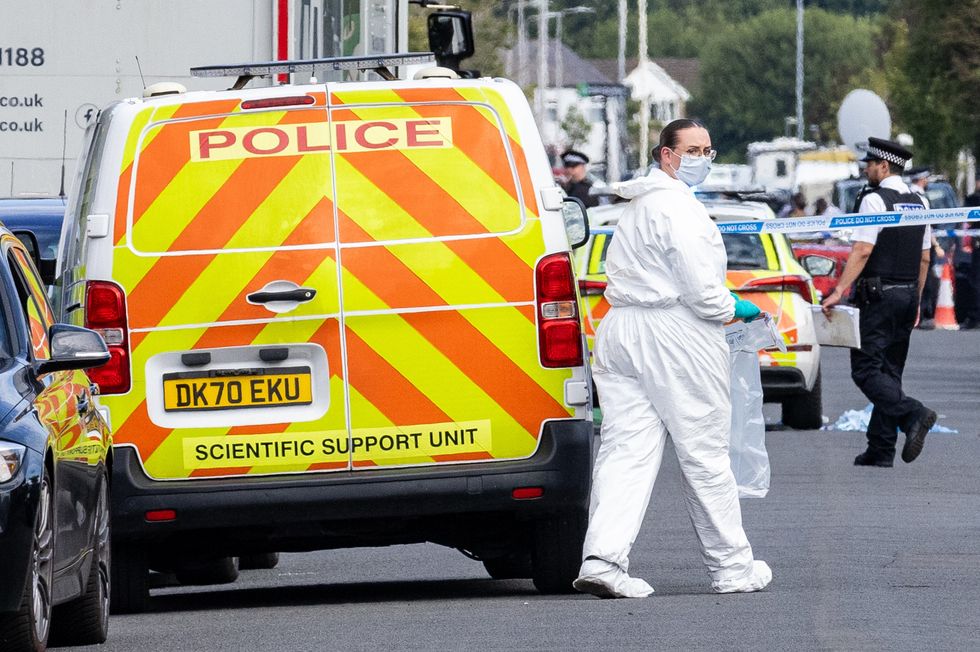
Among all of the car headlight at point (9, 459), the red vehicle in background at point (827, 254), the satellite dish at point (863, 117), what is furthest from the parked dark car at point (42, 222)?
the satellite dish at point (863, 117)

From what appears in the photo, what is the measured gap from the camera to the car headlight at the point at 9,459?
274 inches

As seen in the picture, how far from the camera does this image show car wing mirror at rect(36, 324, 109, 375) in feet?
25.2

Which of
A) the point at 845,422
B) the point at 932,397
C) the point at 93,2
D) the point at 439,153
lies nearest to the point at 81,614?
the point at 439,153

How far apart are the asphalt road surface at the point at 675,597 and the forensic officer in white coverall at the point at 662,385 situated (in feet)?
0.65

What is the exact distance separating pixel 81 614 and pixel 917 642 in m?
2.66

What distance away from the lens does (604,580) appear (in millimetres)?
8977

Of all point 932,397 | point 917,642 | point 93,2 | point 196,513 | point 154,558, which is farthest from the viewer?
point 932,397

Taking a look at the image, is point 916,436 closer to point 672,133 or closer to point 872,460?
point 872,460

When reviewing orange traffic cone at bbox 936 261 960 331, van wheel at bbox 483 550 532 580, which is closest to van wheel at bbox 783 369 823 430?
van wheel at bbox 483 550 532 580

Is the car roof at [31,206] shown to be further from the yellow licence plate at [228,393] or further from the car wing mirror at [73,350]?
the car wing mirror at [73,350]

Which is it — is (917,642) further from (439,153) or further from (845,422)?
(845,422)

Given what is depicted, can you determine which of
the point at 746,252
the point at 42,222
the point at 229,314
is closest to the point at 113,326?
the point at 229,314

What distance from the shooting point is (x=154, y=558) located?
9516 mm

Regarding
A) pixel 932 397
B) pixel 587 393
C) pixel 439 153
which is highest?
pixel 439 153
